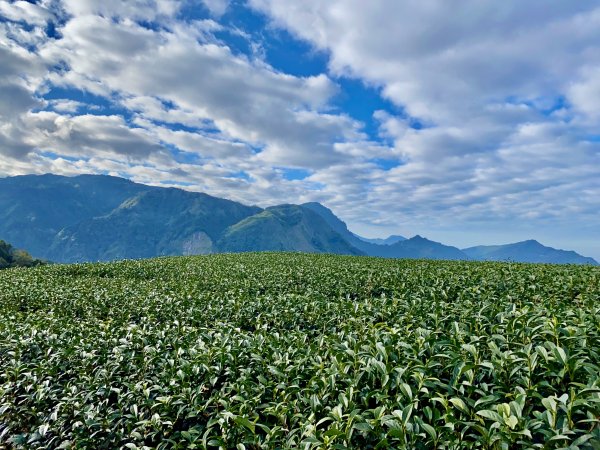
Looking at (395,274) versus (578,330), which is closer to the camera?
(578,330)

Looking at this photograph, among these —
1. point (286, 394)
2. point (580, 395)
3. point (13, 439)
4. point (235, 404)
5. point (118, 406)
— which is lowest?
point (13, 439)

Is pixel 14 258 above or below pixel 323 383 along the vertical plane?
below

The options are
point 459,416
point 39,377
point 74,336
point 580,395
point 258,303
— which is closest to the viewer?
point 580,395

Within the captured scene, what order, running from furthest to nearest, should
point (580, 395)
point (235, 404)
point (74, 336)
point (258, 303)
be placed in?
point (258, 303) → point (74, 336) → point (235, 404) → point (580, 395)

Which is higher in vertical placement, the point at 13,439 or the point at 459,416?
the point at 459,416

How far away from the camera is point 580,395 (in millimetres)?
3881

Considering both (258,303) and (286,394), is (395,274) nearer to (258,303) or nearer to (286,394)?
(258,303)

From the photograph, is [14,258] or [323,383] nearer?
[323,383]

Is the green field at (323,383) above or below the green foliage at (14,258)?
above

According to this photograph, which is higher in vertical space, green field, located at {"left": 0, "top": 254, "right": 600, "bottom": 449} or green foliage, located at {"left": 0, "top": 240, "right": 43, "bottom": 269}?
green field, located at {"left": 0, "top": 254, "right": 600, "bottom": 449}

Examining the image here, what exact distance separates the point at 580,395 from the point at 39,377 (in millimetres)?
10178

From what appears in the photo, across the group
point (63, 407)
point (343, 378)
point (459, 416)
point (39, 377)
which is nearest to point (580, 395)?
point (459, 416)

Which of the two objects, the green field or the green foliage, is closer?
the green field

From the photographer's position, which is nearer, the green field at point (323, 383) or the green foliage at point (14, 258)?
the green field at point (323, 383)
